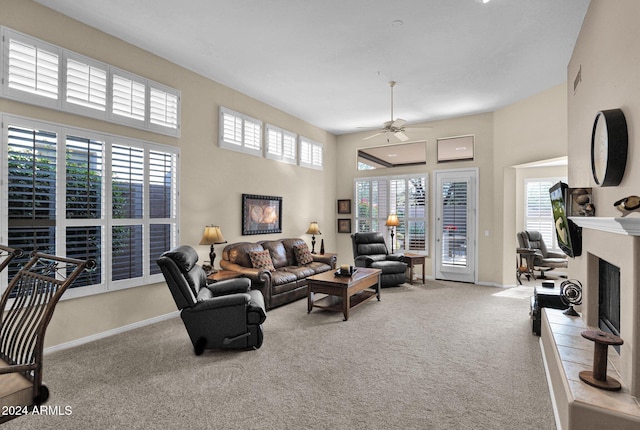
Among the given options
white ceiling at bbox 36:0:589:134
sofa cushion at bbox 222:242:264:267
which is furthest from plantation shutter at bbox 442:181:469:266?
sofa cushion at bbox 222:242:264:267

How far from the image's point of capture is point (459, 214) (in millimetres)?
7109

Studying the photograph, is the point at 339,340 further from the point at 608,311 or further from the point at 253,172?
the point at 253,172

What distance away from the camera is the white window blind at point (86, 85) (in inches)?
141

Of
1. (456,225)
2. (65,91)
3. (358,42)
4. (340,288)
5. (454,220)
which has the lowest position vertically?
(340,288)

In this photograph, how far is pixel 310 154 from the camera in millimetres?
7621

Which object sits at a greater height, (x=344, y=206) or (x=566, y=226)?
(x=344, y=206)

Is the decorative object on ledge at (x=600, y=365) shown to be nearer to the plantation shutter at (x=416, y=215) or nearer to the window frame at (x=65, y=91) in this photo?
the window frame at (x=65, y=91)

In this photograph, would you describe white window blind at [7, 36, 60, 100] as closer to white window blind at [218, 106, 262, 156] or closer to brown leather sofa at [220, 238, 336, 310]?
white window blind at [218, 106, 262, 156]

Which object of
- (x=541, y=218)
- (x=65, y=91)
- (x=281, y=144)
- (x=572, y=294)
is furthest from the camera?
(x=541, y=218)

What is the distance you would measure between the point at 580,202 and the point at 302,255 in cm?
433

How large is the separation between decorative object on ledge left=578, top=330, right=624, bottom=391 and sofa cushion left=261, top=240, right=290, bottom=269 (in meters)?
4.47

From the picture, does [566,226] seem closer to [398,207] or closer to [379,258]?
[379,258]

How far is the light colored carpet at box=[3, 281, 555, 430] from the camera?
2.33m

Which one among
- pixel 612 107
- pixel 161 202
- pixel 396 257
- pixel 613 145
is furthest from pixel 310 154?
pixel 613 145
